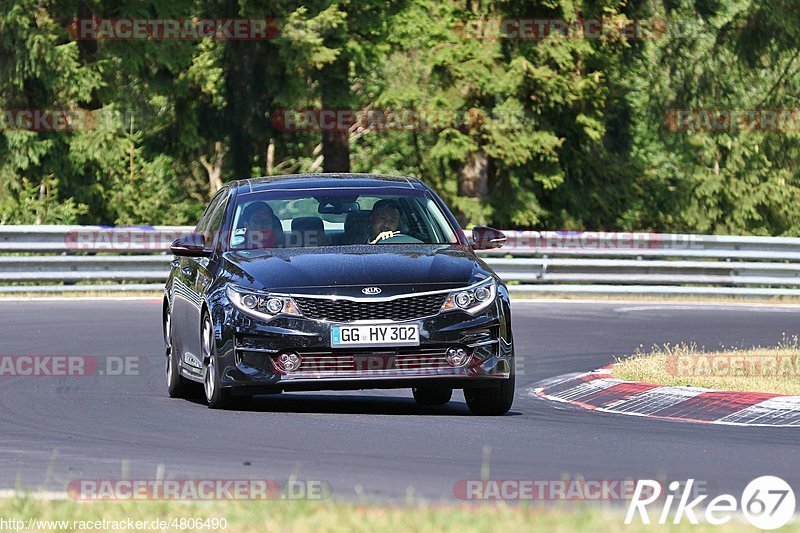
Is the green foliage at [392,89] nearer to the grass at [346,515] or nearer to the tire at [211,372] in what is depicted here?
the tire at [211,372]

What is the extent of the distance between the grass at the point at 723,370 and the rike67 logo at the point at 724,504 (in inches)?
172

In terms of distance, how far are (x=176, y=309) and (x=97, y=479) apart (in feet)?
17.1

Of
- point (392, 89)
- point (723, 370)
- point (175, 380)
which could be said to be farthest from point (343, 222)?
point (392, 89)

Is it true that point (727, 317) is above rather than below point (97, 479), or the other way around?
below

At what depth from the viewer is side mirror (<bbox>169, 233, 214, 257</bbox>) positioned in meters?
12.2

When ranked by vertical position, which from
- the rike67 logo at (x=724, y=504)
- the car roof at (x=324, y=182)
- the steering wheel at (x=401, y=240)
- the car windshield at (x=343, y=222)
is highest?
the car roof at (x=324, y=182)

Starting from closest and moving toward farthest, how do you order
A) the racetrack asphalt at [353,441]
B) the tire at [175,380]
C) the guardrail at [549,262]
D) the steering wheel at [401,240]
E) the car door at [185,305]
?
the racetrack asphalt at [353,441] < the steering wheel at [401,240] < the car door at [185,305] < the tire at [175,380] < the guardrail at [549,262]

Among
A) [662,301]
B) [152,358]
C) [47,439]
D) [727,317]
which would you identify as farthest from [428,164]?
[47,439]

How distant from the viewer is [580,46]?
36875 millimetres

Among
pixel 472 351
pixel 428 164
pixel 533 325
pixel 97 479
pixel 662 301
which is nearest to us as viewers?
pixel 97 479

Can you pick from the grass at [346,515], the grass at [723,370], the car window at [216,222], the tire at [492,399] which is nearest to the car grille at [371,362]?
the tire at [492,399]

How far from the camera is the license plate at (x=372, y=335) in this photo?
10781mm

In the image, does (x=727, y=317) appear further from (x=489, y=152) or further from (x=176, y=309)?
(x=489, y=152)

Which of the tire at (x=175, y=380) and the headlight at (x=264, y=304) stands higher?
the headlight at (x=264, y=304)
